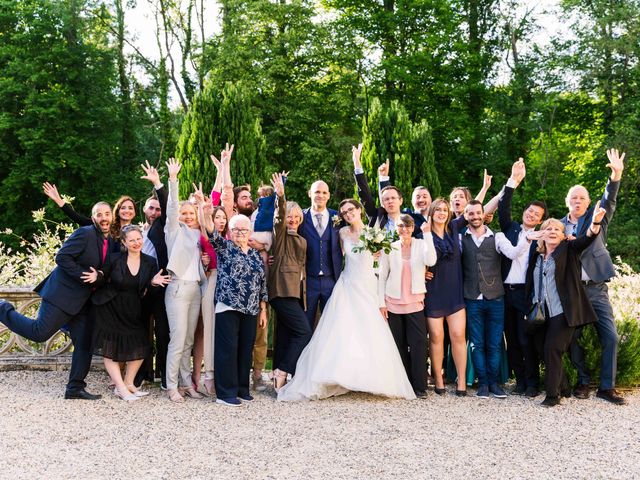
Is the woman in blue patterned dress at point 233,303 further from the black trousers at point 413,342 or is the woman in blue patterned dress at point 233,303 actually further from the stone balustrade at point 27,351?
the stone balustrade at point 27,351

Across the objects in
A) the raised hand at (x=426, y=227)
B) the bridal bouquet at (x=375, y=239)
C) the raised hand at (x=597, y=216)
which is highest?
the raised hand at (x=597, y=216)

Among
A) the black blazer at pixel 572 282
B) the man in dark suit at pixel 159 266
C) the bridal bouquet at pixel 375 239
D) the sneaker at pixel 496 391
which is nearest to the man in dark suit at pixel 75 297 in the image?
the man in dark suit at pixel 159 266

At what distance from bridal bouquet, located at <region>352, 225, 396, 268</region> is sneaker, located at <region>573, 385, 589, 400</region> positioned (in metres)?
2.49

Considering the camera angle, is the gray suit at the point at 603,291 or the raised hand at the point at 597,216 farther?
the gray suit at the point at 603,291

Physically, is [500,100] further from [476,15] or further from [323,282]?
[323,282]

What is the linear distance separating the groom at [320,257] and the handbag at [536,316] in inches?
79.4

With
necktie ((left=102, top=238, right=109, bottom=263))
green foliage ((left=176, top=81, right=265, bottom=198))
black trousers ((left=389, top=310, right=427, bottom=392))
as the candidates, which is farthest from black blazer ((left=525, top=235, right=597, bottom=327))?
green foliage ((left=176, top=81, right=265, bottom=198))

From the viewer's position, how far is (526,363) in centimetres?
676

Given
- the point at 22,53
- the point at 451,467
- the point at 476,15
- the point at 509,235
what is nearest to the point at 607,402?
the point at 509,235

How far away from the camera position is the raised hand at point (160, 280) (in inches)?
247

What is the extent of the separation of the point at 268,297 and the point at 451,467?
2797 mm

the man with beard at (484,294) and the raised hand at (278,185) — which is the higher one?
the raised hand at (278,185)

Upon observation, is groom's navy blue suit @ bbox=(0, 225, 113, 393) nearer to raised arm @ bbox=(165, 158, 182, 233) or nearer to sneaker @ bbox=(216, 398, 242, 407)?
raised arm @ bbox=(165, 158, 182, 233)

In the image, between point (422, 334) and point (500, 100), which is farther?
point (500, 100)
